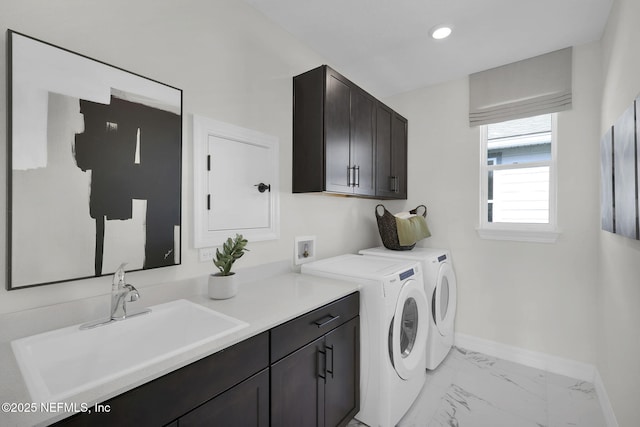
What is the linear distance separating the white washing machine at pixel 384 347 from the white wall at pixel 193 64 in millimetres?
613

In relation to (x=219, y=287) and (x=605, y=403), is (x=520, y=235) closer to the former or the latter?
(x=605, y=403)

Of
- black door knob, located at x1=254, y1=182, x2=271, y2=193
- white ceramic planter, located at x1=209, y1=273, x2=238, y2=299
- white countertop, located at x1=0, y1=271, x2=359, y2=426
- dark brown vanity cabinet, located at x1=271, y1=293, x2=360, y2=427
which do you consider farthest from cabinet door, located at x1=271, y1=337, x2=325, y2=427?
black door knob, located at x1=254, y1=182, x2=271, y2=193

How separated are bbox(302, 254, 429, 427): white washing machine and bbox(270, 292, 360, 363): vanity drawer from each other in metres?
0.11

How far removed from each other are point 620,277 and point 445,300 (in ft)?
4.17

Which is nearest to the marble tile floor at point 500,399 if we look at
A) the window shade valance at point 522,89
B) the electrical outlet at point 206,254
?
the electrical outlet at point 206,254

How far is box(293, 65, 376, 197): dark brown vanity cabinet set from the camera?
197cm

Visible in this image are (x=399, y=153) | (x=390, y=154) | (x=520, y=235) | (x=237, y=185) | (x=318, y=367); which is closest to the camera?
(x=318, y=367)

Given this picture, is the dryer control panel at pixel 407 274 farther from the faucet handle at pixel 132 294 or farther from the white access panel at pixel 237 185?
the faucet handle at pixel 132 294

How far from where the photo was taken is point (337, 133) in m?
2.06

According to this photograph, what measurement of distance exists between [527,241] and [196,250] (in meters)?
2.65

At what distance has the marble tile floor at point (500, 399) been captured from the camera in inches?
71.3

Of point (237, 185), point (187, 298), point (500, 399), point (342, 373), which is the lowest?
point (500, 399)

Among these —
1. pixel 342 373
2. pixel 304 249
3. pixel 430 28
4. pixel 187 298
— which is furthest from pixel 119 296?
pixel 430 28

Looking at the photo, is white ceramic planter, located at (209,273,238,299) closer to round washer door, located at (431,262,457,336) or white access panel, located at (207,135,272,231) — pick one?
white access panel, located at (207,135,272,231)
